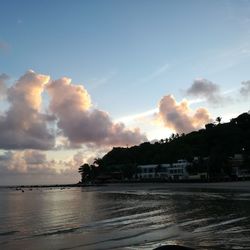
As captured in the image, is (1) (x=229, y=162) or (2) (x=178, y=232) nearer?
(2) (x=178, y=232)

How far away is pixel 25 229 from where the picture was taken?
988 inches

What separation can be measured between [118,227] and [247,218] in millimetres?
8216

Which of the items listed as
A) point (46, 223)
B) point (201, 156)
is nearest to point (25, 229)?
point (46, 223)

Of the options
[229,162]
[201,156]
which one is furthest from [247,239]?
[201,156]

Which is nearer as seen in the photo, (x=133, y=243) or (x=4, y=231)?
(x=133, y=243)

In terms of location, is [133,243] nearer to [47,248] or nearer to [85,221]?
[47,248]

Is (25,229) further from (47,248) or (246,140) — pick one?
(246,140)

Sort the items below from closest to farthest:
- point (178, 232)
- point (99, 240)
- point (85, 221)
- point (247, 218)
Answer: point (99, 240)
point (178, 232)
point (247, 218)
point (85, 221)

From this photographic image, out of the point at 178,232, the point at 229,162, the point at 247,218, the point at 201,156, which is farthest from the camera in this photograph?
the point at 201,156

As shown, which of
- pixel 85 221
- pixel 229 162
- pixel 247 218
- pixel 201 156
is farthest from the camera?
pixel 201 156

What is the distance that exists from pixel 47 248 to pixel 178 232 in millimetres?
6984

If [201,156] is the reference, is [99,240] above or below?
below

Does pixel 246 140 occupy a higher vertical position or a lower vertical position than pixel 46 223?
A: higher

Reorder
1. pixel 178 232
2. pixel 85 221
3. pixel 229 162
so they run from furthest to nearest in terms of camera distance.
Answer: pixel 229 162 < pixel 85 221 < pixel 178 232
